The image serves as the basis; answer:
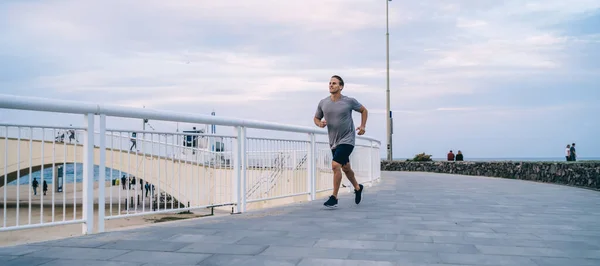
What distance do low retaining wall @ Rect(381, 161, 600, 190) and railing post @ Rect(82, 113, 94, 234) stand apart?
11.6 meters

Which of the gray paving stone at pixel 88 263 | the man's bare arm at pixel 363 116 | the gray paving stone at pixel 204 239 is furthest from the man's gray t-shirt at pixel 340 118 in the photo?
the gray paving stone at pixel 88 263

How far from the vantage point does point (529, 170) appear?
685 inches

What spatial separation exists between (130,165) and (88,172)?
772 mm

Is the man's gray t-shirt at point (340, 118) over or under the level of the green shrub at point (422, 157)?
over

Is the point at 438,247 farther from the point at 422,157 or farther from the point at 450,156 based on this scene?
the point at 450,156

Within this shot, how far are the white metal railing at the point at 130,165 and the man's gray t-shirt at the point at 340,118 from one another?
0.78 m

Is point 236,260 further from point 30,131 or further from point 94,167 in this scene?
point 30,131

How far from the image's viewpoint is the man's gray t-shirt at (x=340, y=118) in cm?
696

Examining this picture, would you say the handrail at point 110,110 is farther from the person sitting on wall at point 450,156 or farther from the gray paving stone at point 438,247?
the person sitting on wall at point 450,156

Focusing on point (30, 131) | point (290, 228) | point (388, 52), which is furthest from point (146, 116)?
point (388, 52)

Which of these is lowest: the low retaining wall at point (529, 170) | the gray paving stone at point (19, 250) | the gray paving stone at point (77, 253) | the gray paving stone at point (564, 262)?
the low retaining wall at point (529, 170)

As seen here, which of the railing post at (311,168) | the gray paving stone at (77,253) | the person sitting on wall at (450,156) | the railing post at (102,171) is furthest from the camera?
the person sitting on wall at (450,156)

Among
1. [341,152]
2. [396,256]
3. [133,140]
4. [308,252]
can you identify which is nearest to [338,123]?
[341,152]

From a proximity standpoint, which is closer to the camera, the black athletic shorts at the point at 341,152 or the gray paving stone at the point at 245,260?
the gray paving stone at the point at 245,260
